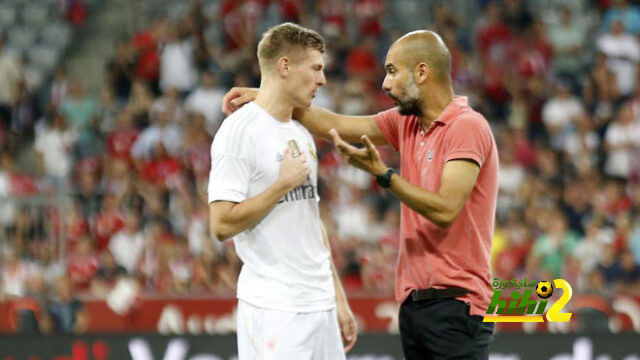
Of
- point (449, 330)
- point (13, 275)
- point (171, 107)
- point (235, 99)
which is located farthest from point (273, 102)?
point (171, 107)

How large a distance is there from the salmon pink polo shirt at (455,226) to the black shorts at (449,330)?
0.20 feet

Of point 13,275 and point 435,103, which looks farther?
point 13,275

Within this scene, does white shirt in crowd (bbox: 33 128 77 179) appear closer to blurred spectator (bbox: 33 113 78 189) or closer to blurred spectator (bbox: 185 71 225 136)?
blurred spectator (bbox: 33 113 78 189)

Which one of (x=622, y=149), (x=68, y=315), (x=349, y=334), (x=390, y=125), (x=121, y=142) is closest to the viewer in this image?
(x=349, y=334)

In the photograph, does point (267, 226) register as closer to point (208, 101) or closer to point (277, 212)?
point (277, 212)

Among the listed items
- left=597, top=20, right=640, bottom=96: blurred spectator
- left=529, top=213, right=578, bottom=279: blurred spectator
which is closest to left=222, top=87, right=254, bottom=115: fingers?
left=529, top=213, right=578, bottom=279: blurred spectator

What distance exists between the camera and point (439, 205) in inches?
196

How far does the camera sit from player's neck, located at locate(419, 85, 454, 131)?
532 centimetres

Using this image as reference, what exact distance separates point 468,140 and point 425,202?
38cm

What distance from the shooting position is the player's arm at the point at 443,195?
498 centimetres

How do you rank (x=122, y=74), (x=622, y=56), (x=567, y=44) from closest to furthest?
(x=622, y=56), (x=567, y=44), (x=122, y=74)

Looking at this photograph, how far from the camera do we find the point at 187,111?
44.1 feet

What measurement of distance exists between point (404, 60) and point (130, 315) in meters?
5.29

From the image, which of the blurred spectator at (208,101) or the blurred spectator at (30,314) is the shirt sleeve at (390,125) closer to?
the blurred spectator at (30,314)
